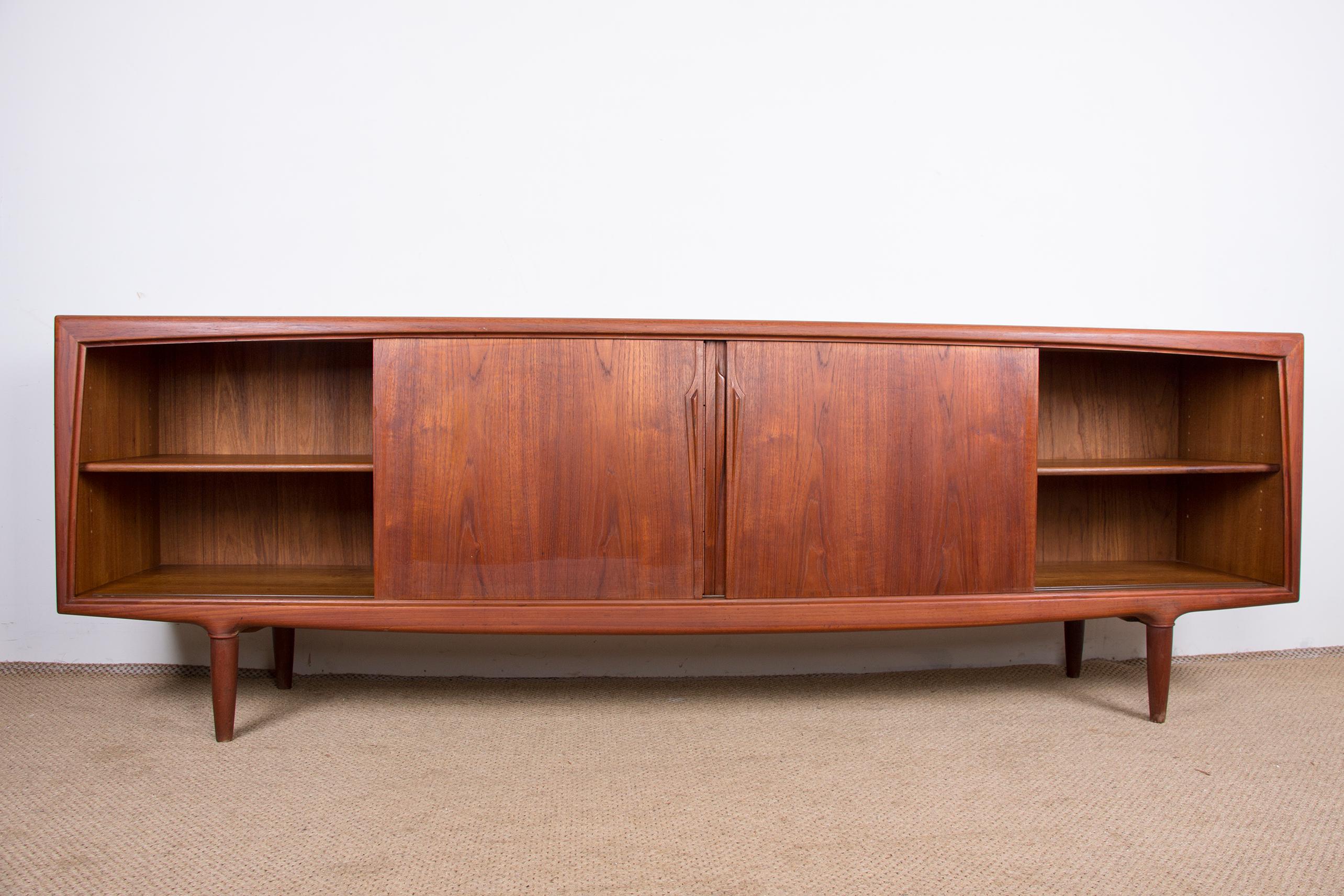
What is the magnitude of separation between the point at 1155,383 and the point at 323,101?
6.70 ft

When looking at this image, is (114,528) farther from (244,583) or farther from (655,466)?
(655,466)

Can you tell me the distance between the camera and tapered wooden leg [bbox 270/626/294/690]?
161cm

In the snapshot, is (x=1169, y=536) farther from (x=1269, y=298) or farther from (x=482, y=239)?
(x=482, y=239)

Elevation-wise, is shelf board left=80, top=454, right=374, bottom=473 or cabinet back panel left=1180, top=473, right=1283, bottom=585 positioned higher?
shelf board left=80, top=454, right=374, bottom=473

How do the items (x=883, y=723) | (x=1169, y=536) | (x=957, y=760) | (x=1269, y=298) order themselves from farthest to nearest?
(x=1269, y=298), (x=1169, y=536), (x=883, y=723), (x=957, y=760)

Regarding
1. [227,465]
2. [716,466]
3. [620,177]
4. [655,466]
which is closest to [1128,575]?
[716,466]

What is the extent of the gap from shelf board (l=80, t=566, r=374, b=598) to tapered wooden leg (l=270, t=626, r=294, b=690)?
0.15 m

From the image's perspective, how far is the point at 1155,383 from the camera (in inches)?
67.3

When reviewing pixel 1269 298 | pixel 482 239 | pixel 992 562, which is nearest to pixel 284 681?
pixel 482 239

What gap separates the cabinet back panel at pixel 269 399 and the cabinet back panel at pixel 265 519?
73 millimetres

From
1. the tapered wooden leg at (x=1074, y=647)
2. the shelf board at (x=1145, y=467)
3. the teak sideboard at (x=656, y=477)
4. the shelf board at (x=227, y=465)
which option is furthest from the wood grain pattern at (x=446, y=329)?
the tapered wooden leg at (x=1074, y=647)

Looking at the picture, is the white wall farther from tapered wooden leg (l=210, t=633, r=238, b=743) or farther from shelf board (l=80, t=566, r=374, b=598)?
tapered wooden leg (l=210, t=633, r=238, b=743)

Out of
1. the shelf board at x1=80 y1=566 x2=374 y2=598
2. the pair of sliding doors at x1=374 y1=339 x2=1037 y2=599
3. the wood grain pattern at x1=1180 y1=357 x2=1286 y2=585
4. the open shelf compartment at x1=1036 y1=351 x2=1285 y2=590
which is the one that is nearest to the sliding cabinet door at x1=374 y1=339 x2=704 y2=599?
the pair of sliding doors at x1=374 y1=339 x2=1037 y2=599

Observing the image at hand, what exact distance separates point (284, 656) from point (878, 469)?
1.33 metres
